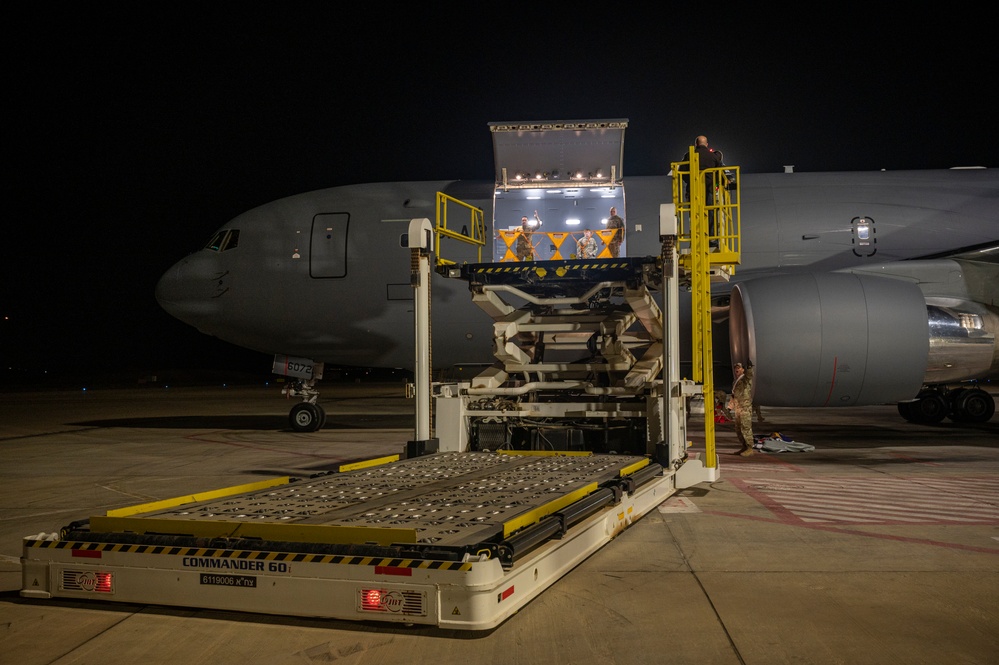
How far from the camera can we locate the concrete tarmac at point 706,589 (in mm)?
3719

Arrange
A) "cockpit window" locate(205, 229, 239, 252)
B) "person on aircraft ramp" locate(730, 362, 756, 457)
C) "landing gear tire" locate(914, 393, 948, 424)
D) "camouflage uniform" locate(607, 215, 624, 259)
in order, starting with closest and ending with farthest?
"camouflage uniform" locate(607, 215, 624, 259) → "person on aircraft ramp" locate(730, 362, 756, 457) → "cockpit window" locate(205, 229, 239, 252) → "landing gear tire" locate(914, 393, 948, 424)

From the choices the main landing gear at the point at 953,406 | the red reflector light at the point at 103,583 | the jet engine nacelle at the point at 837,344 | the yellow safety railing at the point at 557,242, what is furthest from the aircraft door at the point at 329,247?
the main landing gear at the point at 953,406

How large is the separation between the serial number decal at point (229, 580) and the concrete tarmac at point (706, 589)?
27 cm

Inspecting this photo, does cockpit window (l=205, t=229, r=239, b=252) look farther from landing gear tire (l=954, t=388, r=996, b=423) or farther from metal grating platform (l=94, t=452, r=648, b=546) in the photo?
landing gear tire (l=954, t=388, r=996, b=423)

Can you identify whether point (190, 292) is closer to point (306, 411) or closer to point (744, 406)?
point (306, 411)

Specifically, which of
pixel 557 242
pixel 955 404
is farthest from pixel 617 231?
pixel 955 404

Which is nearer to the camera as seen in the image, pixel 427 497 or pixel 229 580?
pixel 229 580

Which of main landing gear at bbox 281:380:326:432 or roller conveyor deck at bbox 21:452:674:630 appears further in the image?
main landing gear at bbox 281:380:326:432

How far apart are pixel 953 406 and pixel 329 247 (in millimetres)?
12653

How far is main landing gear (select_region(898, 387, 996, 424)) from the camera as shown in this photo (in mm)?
15477

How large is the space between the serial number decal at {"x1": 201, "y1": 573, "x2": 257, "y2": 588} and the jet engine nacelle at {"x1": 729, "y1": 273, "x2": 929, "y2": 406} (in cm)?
830

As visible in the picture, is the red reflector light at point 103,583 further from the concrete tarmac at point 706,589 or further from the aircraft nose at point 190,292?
the aircraft nose at point 190,292

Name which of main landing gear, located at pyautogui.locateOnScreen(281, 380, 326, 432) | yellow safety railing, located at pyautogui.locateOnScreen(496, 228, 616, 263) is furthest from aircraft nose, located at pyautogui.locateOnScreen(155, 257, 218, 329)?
yellow safety railing, located at pyautogui.locateOnScreen(496, 228, 616, 263)

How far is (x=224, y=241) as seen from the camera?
14.2 m
